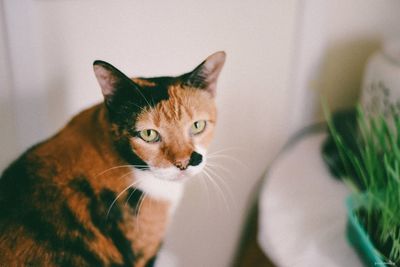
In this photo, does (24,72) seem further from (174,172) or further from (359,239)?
(359,239)

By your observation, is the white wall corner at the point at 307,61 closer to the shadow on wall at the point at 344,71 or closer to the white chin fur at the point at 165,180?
the shadow on wall at the point at 344,71

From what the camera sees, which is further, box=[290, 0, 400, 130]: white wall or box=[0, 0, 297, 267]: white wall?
box=[290, 0, 400, 130]: white wall

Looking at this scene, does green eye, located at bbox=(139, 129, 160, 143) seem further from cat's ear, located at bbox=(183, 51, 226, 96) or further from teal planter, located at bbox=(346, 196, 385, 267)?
teal planter, located at bbox=(346, 196, 385, 267)

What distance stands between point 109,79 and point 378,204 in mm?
376

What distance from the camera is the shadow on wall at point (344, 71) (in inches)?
29.5

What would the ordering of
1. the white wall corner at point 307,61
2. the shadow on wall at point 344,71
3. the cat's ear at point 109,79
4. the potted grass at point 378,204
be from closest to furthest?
the cat's ear at point 109,79 → the potted grass at point 378,204 → the white wall corner at point 307,61 → the shadow on wall at point 344,71

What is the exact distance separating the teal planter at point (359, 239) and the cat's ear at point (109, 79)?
35 cm

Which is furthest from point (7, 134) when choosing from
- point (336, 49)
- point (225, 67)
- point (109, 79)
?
point (336, 49)

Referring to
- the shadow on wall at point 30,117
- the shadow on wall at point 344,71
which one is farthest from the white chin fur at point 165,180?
the shadow on wall at point 344,71

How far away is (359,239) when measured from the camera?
537 mm

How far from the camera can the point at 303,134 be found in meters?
0.78

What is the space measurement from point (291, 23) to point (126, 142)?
0.33 m

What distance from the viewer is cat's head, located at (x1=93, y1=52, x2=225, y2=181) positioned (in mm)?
382

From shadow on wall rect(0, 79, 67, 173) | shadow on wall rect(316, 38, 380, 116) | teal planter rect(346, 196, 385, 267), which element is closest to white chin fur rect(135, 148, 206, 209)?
shadow on wall rect(0, 79, 67, 173)
